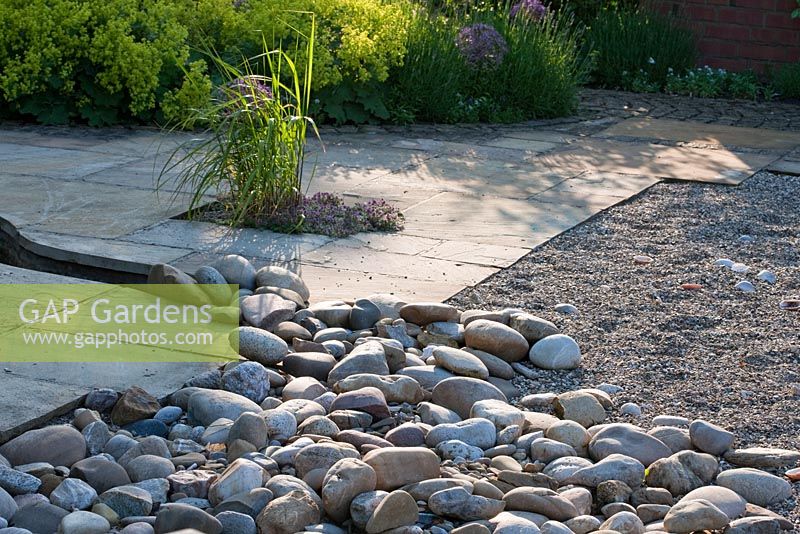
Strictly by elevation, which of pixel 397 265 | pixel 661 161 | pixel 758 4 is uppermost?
pixel 758 4

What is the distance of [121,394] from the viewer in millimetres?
3365

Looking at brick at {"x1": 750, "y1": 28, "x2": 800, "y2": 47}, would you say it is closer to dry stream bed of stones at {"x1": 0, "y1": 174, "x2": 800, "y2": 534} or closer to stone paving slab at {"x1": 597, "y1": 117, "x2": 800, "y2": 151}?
stone paving slab at {"x1": 597, "y1": 117, "x2": 800, "y2": 151}

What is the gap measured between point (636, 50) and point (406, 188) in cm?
500

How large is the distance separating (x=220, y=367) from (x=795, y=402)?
1930 millimetres

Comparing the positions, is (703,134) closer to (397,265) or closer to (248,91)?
(248,91)

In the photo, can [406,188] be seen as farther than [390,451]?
Yes

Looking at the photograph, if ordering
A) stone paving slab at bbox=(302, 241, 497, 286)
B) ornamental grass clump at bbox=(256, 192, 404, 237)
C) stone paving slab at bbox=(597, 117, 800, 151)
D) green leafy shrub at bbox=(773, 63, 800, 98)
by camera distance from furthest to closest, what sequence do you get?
green leafy shrub at bbox=(773, 63, 800, 98), stone paving slab at bbox=(597, 117, 800, 151), ornamental grass clump at bbox=(256, 192, 404, 237), stone paving slab at bbox=(302, 241, 497, 286)

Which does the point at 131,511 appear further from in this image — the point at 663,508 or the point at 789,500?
the point at 789,500

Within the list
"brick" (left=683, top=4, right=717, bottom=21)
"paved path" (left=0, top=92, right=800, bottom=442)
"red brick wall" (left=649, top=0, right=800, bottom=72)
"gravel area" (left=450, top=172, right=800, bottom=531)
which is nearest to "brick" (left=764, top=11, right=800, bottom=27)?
"red brick wall" (left=649, top=0, right=800, bottom=72)

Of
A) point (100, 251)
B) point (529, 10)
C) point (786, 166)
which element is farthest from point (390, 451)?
point (529, 10)

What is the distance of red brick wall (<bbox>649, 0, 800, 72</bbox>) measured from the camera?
10836 mm

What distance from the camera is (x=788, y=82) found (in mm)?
10148

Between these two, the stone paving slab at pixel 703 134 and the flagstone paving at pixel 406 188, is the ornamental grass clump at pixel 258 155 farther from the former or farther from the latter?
the stone paving slab at pixel 703 134

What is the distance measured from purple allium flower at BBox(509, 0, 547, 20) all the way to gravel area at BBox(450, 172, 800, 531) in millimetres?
3387
